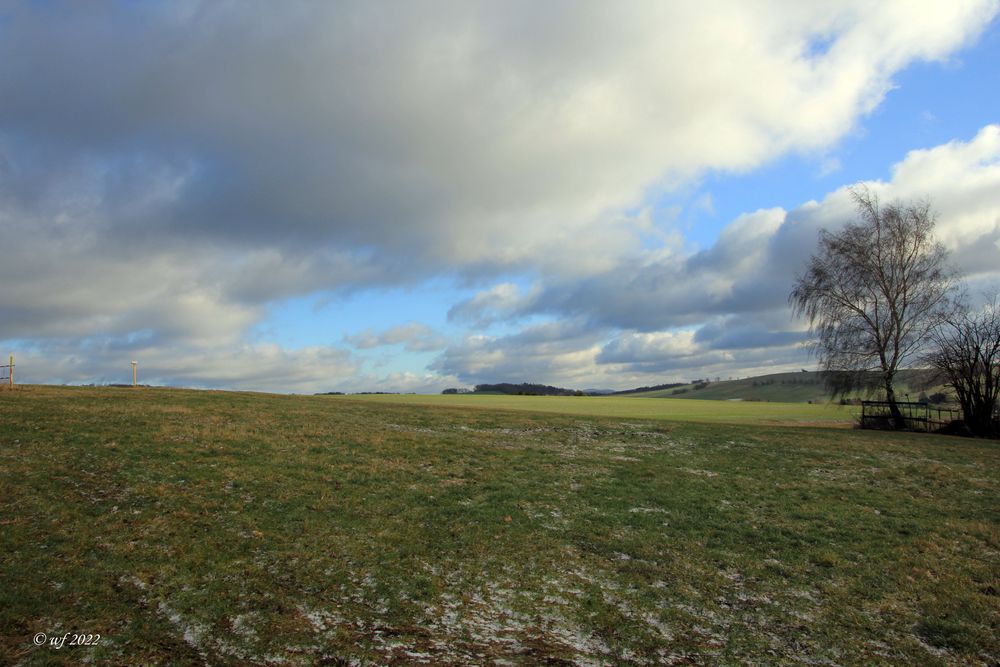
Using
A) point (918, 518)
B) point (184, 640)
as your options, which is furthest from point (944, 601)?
point (184, 640)

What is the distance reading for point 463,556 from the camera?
11.9 meters

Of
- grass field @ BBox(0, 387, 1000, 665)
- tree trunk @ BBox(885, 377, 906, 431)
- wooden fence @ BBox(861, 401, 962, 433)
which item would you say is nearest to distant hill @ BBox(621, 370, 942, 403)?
wooden fence @ BBox(861, 401, 962, 433)

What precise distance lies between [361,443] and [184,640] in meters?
15.6

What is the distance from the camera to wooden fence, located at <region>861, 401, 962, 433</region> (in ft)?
145

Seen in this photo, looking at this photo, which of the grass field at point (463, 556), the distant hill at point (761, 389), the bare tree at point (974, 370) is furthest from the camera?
the distant hill at point (761, 389)

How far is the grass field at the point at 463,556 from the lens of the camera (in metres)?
8.56

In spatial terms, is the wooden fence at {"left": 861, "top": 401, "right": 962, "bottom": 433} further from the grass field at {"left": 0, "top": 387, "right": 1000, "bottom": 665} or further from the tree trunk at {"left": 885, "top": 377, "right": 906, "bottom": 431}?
the grass field at {"left": 0, "top": 387, "right": 1000, "bottom": 665}

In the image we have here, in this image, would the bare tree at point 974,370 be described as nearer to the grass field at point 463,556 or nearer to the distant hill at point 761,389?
the grass field at point 463,556

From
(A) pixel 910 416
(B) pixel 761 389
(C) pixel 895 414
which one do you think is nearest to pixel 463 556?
(C) pixel 895 414

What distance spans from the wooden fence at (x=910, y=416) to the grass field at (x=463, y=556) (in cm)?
2420

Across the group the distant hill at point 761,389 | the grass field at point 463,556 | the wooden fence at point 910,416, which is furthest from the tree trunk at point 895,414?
the distant hill at point 761,389

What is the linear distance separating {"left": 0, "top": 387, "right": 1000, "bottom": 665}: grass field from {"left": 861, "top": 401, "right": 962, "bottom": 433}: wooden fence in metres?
24.2

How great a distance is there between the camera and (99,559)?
10555 millimetres

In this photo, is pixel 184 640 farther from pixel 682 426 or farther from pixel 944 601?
pixel 682 426
